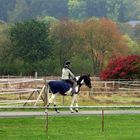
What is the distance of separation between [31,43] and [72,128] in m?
49.6

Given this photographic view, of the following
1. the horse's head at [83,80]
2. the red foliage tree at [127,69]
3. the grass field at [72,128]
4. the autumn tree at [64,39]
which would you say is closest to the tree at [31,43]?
the autumn tree at [64,39]

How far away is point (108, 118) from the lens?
24516 millimetres

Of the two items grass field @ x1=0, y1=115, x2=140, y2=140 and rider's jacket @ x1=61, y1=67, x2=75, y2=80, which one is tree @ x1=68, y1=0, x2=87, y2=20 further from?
grass field @ x1=0, y1=115, x2=140, y2=140

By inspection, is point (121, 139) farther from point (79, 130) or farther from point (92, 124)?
point (92, 124)

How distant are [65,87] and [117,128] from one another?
6647mm

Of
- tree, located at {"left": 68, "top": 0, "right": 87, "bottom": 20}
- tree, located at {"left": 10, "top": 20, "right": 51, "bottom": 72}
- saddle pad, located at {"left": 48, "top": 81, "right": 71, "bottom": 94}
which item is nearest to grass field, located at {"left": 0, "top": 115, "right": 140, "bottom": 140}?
saddle pad, located at {"left": 48, "top": 81, "right": 71, "bottom": 94}

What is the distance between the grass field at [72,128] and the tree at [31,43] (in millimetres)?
44192

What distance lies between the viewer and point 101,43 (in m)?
76.1

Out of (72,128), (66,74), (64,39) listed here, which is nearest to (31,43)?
(64,39)

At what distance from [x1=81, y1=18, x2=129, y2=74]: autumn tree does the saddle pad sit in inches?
1883

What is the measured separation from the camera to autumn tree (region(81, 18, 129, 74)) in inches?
2992

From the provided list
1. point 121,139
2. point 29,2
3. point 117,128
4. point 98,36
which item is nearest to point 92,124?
point 117,128

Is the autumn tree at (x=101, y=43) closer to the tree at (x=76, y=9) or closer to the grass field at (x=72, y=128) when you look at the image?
the grass field at (x=72, y=128)

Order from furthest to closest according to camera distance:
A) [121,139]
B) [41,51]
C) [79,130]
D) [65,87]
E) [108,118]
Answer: [41,51]
[65,87]
[108,118]
[79,130]
[121,139]
